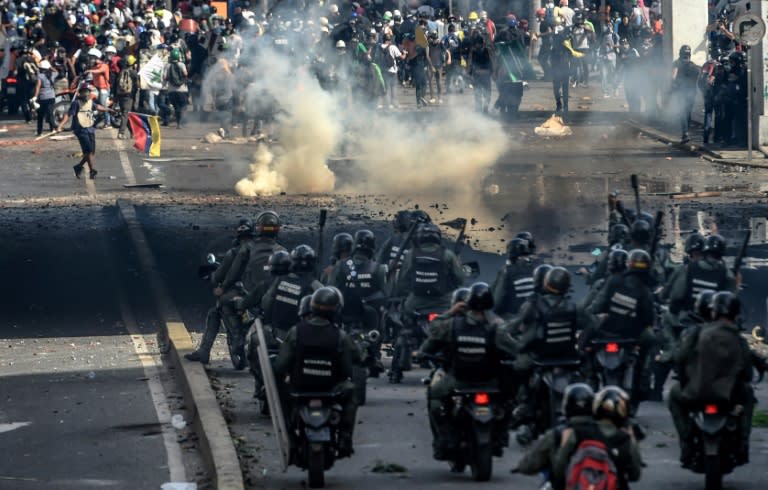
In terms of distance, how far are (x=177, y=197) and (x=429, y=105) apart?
1440 cm

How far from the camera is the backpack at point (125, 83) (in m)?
36.6

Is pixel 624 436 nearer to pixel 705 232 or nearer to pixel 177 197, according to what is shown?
pixel 705 232

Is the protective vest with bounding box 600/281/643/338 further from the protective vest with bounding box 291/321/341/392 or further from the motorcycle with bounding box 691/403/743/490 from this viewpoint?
the protective vest with bounding box 291/321/341/392

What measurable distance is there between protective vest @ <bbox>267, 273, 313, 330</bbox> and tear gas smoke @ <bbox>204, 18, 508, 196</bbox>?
47.7 ft

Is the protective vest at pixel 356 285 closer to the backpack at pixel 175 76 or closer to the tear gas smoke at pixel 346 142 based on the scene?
the tear gas smoke at pixel 346 142

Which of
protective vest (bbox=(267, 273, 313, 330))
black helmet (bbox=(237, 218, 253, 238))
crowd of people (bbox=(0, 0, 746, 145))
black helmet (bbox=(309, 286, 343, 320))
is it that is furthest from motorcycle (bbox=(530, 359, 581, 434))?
crowd of people (bbox=(0, 0, 746, 145))

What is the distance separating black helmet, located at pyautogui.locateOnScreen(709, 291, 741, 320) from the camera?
1078cm

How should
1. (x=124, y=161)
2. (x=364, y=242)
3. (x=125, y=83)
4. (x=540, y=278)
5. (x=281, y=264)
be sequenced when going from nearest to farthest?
(x=540, y=278) < (x=281, y=264) < (x=364, y=242) < (x=124, y=161) < (x=125, y=83)

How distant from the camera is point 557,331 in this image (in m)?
11.9

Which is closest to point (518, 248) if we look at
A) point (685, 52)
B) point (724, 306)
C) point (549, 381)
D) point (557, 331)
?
point (557, 331)

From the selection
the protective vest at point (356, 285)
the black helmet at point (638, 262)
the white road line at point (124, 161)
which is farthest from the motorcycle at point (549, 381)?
the white road line at point (124, 161)

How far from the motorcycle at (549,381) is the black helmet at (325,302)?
1557mm

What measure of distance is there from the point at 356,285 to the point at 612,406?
6330 millimetres

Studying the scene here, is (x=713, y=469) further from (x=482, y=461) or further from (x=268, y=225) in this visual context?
(x=268, y=225)
